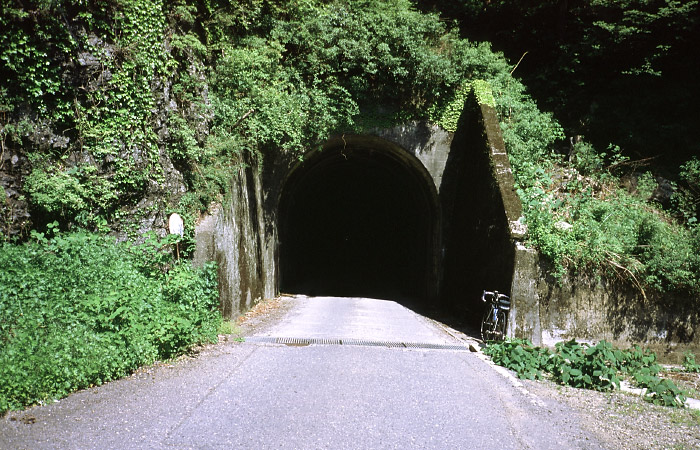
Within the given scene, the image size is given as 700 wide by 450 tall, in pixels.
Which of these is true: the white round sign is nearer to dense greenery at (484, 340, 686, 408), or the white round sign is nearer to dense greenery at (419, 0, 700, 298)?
dense greenery at (484, 340, 686, 408)

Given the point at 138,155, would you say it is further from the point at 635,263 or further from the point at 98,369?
the point at 635,263

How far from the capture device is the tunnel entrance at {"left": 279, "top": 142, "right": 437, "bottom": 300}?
618 inches

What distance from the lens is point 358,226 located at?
2681 centimetres

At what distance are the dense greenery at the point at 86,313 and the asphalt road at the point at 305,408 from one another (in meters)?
0.23

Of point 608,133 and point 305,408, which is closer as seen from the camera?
point 305,408

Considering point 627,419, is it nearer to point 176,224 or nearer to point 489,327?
point 489,327

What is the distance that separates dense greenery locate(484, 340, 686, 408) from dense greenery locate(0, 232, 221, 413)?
448 centimetres

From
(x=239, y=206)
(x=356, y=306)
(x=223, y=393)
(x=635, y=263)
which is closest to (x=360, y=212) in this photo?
(x=356, y=306)

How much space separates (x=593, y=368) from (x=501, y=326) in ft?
6.92

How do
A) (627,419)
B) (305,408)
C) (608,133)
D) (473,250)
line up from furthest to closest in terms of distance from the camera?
(608,133), (473,250), (627,419), (305,408)

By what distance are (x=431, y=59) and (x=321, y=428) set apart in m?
10.5

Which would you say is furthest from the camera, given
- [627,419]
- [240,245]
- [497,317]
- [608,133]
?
[608,133]

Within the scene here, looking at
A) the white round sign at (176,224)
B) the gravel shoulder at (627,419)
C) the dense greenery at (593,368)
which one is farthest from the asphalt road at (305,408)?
the white round sign at (176,224)

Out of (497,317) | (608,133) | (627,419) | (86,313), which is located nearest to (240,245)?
(86,313)
